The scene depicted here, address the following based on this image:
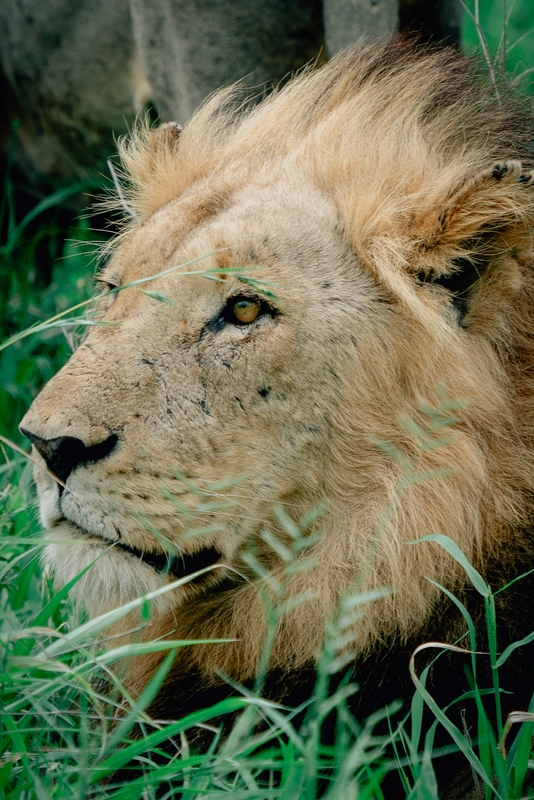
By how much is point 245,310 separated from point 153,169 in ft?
3.01

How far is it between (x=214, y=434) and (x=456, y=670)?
0.83 meters

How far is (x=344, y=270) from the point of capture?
7.39 ft

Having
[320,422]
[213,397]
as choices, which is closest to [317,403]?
[320,422]

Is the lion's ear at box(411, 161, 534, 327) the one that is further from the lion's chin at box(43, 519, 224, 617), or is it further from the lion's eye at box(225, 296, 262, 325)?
the lion's chin at box(43, 519, 224, 617)

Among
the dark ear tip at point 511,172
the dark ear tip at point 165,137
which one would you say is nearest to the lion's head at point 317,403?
the dark ear tip at point 511,172

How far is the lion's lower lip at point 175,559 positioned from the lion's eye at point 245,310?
1.90ft

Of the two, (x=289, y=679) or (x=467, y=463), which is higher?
(x=467, y=463)

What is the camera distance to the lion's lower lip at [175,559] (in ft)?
6.98

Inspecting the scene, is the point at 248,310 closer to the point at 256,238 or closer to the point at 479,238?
the point at 256,238

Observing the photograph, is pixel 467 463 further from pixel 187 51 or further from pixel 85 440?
pixel 187 51

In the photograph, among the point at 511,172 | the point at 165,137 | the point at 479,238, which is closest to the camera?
the point at 511,172

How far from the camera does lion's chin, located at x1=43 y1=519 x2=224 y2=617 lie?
212 centimetres

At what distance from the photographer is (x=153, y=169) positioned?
9.41 feet

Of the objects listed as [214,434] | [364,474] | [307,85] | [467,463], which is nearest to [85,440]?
[214,434]
